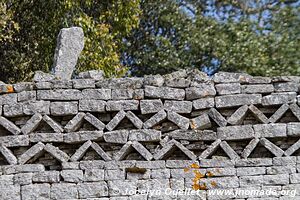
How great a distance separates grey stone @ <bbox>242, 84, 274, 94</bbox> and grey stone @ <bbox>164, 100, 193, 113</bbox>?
0.64 m

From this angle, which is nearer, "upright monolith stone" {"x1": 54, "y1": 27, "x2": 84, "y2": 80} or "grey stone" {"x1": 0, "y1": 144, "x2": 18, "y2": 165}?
"grey stone" {"x1": 0, "y1": 144, "x2": 18, "y2": 165}

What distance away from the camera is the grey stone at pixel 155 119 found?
605 centimetres

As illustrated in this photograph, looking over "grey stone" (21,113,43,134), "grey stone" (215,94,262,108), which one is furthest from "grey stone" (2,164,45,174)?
"grey stone" (215,94,262,108)

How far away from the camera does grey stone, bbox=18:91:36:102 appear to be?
20.3 ft

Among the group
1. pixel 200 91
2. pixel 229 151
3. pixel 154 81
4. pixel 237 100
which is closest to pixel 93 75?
pixel 154 81

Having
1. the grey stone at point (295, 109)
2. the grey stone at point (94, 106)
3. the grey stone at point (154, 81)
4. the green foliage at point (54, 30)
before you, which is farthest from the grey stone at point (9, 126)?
the green foliage at point (54, 30)

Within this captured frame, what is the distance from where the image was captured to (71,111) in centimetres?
612

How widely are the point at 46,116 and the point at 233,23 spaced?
35.8 ft

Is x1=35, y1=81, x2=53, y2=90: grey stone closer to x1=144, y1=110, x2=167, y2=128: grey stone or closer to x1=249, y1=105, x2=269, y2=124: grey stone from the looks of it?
x1=144, y1=110, x2=167, y2=128: grey stone

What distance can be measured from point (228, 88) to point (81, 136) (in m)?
1.73

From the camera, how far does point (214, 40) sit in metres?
15.8

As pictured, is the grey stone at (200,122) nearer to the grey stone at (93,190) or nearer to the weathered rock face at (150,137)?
the weathered rock face at (150,137)

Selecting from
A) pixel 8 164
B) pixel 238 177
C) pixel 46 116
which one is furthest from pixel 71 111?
pixel 238 177

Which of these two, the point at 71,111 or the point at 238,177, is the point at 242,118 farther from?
the point at 71,111
